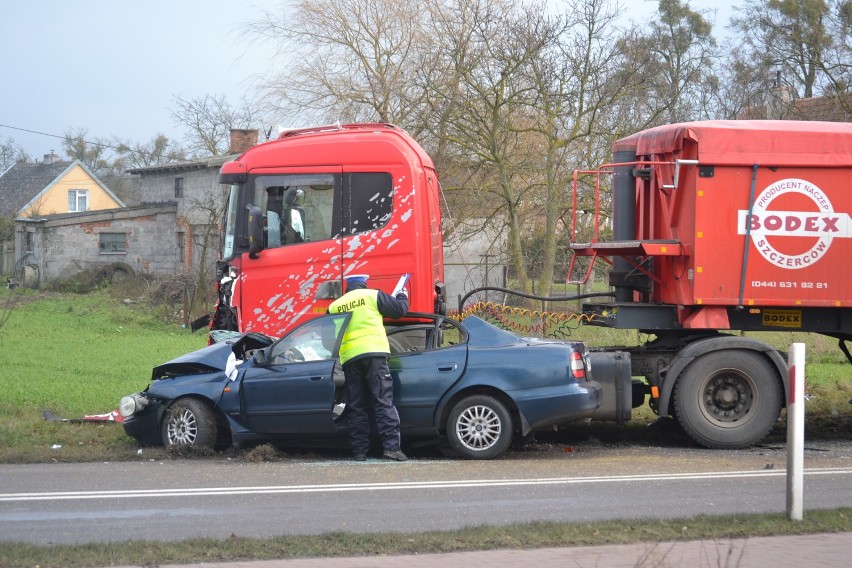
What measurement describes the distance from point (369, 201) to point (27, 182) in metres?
58.7

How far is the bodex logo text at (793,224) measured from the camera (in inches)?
399

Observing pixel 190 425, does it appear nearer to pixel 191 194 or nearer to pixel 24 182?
pixel 191 194

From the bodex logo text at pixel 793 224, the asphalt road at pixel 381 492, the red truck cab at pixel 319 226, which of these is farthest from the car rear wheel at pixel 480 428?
the bodex logo text at pixel 793 224

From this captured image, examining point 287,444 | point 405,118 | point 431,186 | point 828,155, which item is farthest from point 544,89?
point 287,444

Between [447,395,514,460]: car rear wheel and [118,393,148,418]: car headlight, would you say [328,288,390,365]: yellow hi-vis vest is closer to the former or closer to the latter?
[447,395,514,460]: car rear wheel

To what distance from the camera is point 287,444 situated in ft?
33.4

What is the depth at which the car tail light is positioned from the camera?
9.63m

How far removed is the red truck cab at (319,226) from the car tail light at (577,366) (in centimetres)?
192

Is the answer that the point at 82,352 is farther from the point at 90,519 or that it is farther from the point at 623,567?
the point at 623,567

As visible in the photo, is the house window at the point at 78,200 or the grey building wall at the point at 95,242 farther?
the house window at the point at 78,200

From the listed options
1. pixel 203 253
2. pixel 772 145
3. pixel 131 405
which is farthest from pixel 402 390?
pixel 203 253

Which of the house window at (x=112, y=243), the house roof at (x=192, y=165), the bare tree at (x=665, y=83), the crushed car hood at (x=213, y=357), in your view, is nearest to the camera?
the crushed car hood at (x=213, y=357)

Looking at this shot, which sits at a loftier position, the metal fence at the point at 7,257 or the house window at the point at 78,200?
the house window at the point at 78,200

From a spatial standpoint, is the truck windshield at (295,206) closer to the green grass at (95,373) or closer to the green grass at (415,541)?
the green grass at (95,373)
